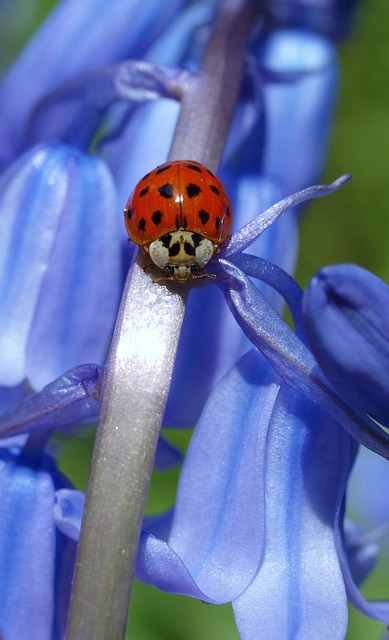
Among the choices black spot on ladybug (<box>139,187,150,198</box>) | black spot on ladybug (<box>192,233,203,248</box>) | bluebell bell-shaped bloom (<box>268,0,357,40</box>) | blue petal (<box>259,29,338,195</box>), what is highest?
black spot on ladybug (<box>139,187,150,198</box>)

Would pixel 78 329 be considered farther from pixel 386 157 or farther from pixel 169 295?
pixel 386 157

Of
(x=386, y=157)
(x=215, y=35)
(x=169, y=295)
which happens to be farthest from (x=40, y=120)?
(x=386, y=157)

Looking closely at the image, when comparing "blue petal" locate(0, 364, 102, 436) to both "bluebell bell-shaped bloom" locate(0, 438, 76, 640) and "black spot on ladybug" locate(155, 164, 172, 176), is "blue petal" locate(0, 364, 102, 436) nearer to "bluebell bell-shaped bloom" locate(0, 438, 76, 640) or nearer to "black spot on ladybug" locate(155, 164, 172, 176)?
"bluebell bell-shaped bloom" locate(0, 438, 76, 640)

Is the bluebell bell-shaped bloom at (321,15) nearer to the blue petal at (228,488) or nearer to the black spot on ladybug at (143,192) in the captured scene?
the black spot on ladybug at (143,192)

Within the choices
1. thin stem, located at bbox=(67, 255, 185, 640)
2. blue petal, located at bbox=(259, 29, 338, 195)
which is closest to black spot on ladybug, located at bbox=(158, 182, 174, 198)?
thin stem, located at bbox=(67, 255, 185, 640)

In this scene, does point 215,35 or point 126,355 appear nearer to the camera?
point 126,355

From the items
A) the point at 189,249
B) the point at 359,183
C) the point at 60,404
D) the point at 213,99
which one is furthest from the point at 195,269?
the point at 359,183

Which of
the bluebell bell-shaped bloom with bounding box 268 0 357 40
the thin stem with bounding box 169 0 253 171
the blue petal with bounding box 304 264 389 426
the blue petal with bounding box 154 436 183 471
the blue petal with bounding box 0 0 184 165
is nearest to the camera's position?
the blue petal with bounding box 304 264 389 426
